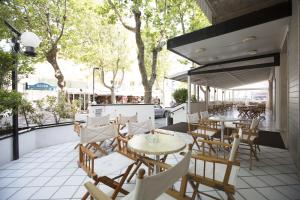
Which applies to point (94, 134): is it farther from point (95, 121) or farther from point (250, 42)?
point (250, 42)

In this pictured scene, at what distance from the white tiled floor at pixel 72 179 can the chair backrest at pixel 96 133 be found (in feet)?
2.27

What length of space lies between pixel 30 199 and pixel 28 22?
9.18m

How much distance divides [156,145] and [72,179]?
1734 mm

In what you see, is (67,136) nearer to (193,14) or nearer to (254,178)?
(254,178)

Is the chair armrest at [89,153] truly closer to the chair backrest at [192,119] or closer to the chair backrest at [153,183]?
the chair backrest at [153,183]

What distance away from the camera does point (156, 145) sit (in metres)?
2.20

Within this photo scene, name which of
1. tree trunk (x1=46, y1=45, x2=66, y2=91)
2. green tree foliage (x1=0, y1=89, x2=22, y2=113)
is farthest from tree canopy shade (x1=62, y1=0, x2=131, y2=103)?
green tree foliage (x1=0, y1=89, x2=22, y2=113)

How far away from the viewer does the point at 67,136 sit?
529 cm

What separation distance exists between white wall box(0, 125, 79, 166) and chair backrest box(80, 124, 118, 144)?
2.13 metres

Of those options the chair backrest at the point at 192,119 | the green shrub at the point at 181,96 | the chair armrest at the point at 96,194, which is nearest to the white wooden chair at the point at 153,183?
the chair armrest at the point at 96,194

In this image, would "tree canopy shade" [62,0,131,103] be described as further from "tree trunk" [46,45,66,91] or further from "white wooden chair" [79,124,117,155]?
"white wooden chair" [79,124,117,155]

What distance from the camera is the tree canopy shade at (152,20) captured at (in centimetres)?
734

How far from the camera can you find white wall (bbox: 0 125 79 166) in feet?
11.7

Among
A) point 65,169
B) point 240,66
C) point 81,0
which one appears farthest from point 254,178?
point 81,0
